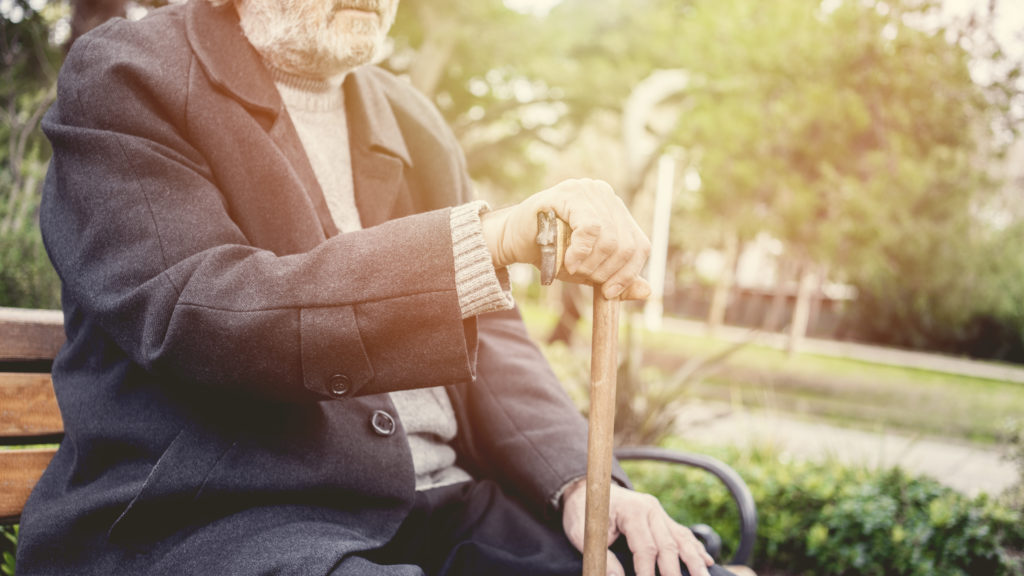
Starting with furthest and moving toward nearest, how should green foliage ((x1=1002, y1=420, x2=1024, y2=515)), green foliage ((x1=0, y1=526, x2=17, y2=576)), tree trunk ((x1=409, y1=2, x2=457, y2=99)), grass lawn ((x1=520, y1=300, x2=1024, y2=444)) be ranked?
tree trunk ((x1=409, y1=2, x2=457, y2=99)), grass lawn ((x1=520, y1=300, x2=1024, y2=444)), green foliage ((x1=1002, y1=420, x2=1024, y2=515)), green foliage ((x1=0, y1=526, x2=17, y2=576))

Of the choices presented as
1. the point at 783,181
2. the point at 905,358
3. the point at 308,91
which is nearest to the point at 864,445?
the point at 783,181

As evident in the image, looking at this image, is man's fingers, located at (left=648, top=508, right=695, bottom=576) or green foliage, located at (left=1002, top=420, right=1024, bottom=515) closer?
man's fingers, located at (left=648, top=508, right=695, bottom=576)

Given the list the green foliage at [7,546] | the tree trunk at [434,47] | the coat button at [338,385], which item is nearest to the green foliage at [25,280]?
the green foliage at [7,546]

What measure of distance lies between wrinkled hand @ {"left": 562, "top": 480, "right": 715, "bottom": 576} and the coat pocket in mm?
703

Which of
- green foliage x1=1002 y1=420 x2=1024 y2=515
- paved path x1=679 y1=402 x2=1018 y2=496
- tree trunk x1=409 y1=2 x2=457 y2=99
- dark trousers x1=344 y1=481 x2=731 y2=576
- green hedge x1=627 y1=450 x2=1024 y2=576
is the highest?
tree trunk x1=409 y1=2 x2=457 y2=99

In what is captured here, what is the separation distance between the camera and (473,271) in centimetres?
117

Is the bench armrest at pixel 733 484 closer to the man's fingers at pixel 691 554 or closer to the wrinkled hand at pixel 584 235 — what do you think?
the man's fingers at pixel 691 554

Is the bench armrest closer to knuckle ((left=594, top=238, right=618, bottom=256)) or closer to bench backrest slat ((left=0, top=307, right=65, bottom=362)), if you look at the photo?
knuckle ((left=594, top=238, right=618, bottom=256))

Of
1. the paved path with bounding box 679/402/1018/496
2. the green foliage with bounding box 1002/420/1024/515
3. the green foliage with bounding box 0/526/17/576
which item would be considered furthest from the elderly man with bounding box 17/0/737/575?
the paved path with bounding box 679/402/1018/496

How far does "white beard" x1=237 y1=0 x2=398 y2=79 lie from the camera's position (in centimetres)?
150

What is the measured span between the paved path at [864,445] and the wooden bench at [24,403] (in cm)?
445

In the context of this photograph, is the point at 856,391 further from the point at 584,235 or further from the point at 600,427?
the point at 584,235

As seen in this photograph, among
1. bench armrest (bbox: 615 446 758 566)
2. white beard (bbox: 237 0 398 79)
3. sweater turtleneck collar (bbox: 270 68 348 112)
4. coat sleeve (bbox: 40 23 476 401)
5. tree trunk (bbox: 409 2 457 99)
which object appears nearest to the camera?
coat sleeve (bbox: 40 23 476 401)

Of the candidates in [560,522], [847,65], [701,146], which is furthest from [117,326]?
[701,146]
